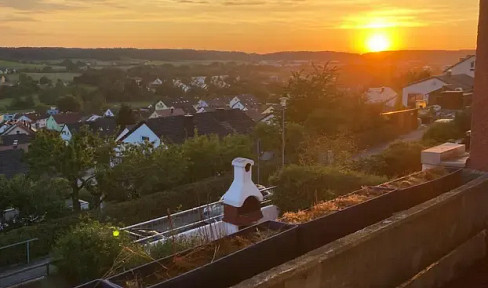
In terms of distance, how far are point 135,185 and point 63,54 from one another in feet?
422

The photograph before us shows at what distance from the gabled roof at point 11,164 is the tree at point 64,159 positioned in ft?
31.6

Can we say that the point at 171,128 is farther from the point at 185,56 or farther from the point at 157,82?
the point at 185,56

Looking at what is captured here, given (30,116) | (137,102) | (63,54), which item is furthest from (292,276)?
(63,54)

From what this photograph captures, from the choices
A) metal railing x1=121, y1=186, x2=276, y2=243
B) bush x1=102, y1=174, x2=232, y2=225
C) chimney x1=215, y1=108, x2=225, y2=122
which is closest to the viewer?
metal railing x1=121, y1=186, x2=276, y2=243

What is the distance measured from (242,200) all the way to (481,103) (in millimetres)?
3718

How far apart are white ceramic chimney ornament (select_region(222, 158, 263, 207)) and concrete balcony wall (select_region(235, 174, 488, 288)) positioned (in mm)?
3574

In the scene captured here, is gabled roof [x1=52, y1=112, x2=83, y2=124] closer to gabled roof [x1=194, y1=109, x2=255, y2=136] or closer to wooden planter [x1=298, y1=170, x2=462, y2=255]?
gabled roof [x1=194, y1=109, x2=255, y2=136]

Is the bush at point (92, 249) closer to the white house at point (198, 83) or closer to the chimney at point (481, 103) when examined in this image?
the chimney at point (481, 103)

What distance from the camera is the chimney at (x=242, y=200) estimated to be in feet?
27.3

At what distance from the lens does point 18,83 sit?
320 ft

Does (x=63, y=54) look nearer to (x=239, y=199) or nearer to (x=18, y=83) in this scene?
(x=18, y=83)

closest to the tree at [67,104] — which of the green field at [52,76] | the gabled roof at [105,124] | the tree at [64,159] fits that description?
the gabled roof at [105,124]

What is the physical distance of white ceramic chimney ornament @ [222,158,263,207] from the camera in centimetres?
834

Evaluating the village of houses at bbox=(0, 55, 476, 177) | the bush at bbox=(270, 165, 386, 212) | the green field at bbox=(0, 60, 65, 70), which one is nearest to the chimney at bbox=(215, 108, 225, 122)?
the village of houses at bbox=(0, 55, 476, 177)
